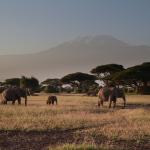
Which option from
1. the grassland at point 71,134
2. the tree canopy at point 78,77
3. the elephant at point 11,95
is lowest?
the grassland at point 71,134

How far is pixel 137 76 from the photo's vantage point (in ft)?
267

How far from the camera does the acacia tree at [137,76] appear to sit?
3167 inches

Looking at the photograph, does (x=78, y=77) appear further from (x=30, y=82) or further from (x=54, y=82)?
(x=54, y=82)

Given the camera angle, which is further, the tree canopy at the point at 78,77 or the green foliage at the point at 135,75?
the tree canopy at the point at 78,77

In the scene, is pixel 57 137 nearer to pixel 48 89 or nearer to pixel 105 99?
pixel 105 99

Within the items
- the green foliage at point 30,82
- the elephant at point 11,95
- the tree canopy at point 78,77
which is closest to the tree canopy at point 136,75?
the tree canopy at point 78,77

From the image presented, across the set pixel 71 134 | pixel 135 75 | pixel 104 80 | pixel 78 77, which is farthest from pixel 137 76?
pixel 71 134

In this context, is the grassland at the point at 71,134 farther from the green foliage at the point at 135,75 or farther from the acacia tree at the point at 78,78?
the acacia tree at the point at 78,78

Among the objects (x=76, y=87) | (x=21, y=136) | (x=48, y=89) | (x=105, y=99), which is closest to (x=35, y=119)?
(x=21, y=136)

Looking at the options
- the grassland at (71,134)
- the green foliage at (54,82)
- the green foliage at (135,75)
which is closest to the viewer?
the grassland at (71,134)

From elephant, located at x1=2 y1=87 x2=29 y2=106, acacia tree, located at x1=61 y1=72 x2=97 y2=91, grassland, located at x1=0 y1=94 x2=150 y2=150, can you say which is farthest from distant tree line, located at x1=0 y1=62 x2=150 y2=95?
grassland, located at x1=0 y1=94 x2=150 y2=150

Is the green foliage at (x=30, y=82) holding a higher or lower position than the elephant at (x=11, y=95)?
higher

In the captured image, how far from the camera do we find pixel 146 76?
8181cm

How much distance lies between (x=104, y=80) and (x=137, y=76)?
7.64 metres
